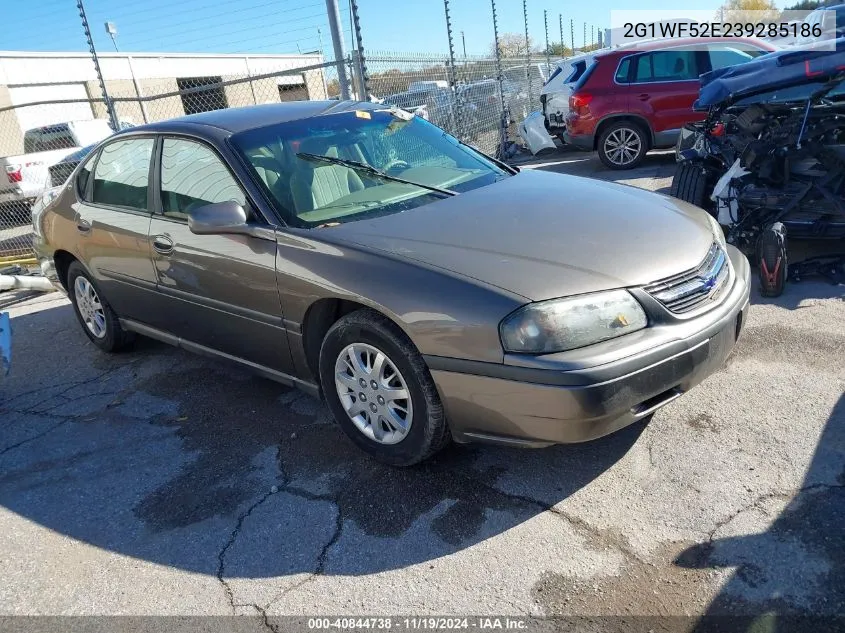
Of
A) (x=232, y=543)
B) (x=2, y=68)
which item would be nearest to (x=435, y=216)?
(x=232, y=543)

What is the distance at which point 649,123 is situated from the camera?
9969mm

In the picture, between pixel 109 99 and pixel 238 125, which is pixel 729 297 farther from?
pixel 109 99

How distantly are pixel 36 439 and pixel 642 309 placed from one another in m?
3.42

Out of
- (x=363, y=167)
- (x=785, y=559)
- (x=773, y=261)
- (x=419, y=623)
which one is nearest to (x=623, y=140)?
(x=773, y=261)

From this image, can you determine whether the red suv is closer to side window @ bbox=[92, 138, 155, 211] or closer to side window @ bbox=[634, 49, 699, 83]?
side window @ bbox=[634, 49, 699, 83]

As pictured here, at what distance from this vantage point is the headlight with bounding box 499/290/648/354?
251 cm

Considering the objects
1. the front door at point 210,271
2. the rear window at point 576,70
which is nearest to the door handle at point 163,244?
the front door at point 210,271

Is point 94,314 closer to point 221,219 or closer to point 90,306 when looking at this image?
point 90,306

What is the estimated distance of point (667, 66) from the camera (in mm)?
10141

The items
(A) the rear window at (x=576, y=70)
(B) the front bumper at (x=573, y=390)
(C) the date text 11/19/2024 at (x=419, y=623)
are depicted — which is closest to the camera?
(C) the date text 11/19/2024 at (x=419, y=623)

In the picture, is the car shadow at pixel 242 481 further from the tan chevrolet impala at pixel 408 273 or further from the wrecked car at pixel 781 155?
the wrecked car at pixel 781 155

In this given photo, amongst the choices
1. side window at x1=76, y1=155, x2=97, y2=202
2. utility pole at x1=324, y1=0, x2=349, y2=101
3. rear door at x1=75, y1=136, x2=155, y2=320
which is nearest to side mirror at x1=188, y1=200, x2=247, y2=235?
rear door at x1=75, y1=136, x2=155, y2=320

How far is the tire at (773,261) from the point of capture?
4.54 metres

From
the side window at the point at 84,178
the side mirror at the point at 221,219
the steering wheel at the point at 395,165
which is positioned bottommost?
the side mirror at the point at 221,219
